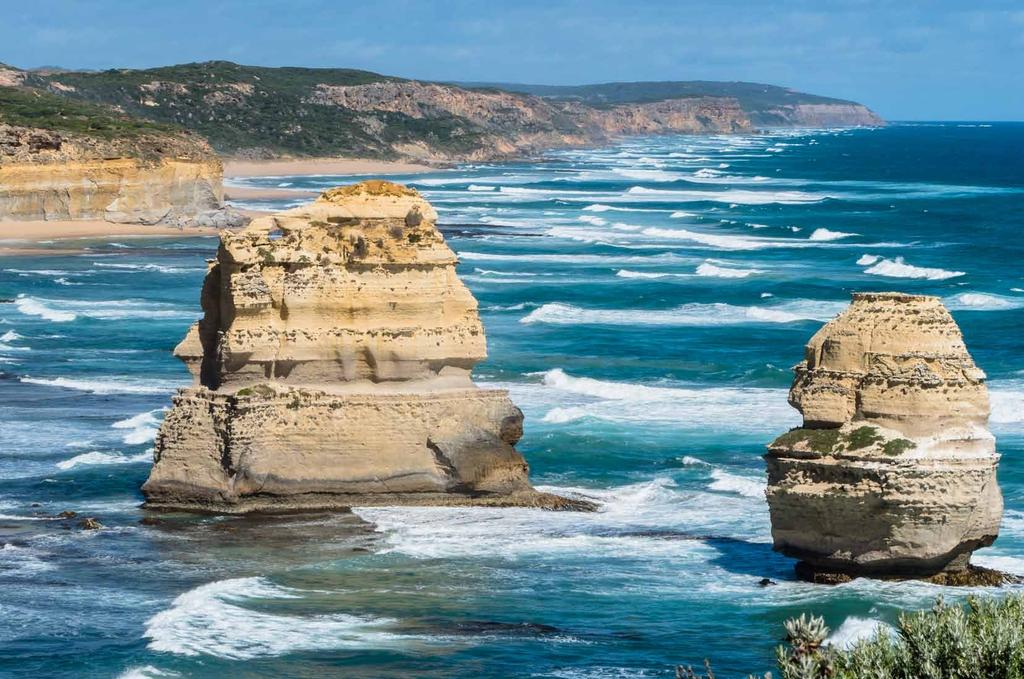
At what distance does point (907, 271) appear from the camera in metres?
70.1

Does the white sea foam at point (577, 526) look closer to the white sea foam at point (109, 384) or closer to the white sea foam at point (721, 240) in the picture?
the white sea foam at point (109, 384)

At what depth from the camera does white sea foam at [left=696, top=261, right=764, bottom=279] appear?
221ft

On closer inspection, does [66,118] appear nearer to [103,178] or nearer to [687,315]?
[103,178]

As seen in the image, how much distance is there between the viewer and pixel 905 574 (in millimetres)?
22391

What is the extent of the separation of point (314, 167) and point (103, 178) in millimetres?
66193

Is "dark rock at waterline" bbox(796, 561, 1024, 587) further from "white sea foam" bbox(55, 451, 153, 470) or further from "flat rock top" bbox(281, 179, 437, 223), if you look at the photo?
"white sea foam" bbox(55, 451, 153, 470)

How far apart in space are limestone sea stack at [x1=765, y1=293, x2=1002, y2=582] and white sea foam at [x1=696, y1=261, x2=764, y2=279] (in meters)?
44.1

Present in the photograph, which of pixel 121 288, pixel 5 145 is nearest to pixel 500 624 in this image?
pixel 121 288

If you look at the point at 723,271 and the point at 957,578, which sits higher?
the point at 723,271

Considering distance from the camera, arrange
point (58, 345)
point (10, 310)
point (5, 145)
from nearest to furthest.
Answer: point (58, 345) → point (10, 310) → point (5, 145)

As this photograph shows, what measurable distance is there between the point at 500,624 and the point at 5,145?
215 feet

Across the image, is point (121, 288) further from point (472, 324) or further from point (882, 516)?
point (882, 516)

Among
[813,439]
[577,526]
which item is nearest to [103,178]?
[577,526]

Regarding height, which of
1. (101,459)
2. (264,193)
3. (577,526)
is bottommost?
(577,526)
